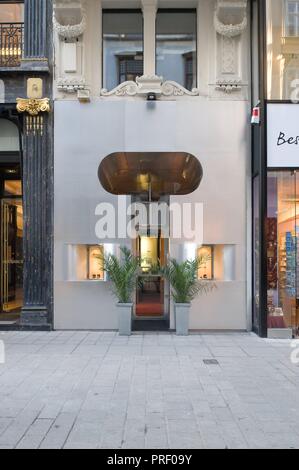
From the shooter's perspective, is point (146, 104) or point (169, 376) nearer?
point (169, 376)

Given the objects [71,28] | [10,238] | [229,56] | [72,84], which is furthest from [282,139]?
[10,238]

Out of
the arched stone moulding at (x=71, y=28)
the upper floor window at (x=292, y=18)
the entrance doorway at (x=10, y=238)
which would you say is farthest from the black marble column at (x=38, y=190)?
the upper floor window at (x=292, y=18)

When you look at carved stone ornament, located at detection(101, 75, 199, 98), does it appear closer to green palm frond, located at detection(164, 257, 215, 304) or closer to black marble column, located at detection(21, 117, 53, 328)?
black marble column, located at detection(21, 117, 53, 328)

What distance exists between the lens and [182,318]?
406 inches

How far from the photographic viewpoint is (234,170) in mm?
10828

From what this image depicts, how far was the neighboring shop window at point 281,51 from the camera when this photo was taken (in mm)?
10227

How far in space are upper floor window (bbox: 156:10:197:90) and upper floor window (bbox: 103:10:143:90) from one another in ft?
1.55

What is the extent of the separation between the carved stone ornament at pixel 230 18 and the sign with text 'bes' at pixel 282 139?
2.01 meters

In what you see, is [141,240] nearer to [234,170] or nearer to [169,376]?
[234,170]

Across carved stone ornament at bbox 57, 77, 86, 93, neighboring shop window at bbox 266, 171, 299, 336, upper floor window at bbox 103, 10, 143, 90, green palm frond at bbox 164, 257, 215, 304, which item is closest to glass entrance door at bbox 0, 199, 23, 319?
carved stone ornament at bbox 57, 77, 86, 93
